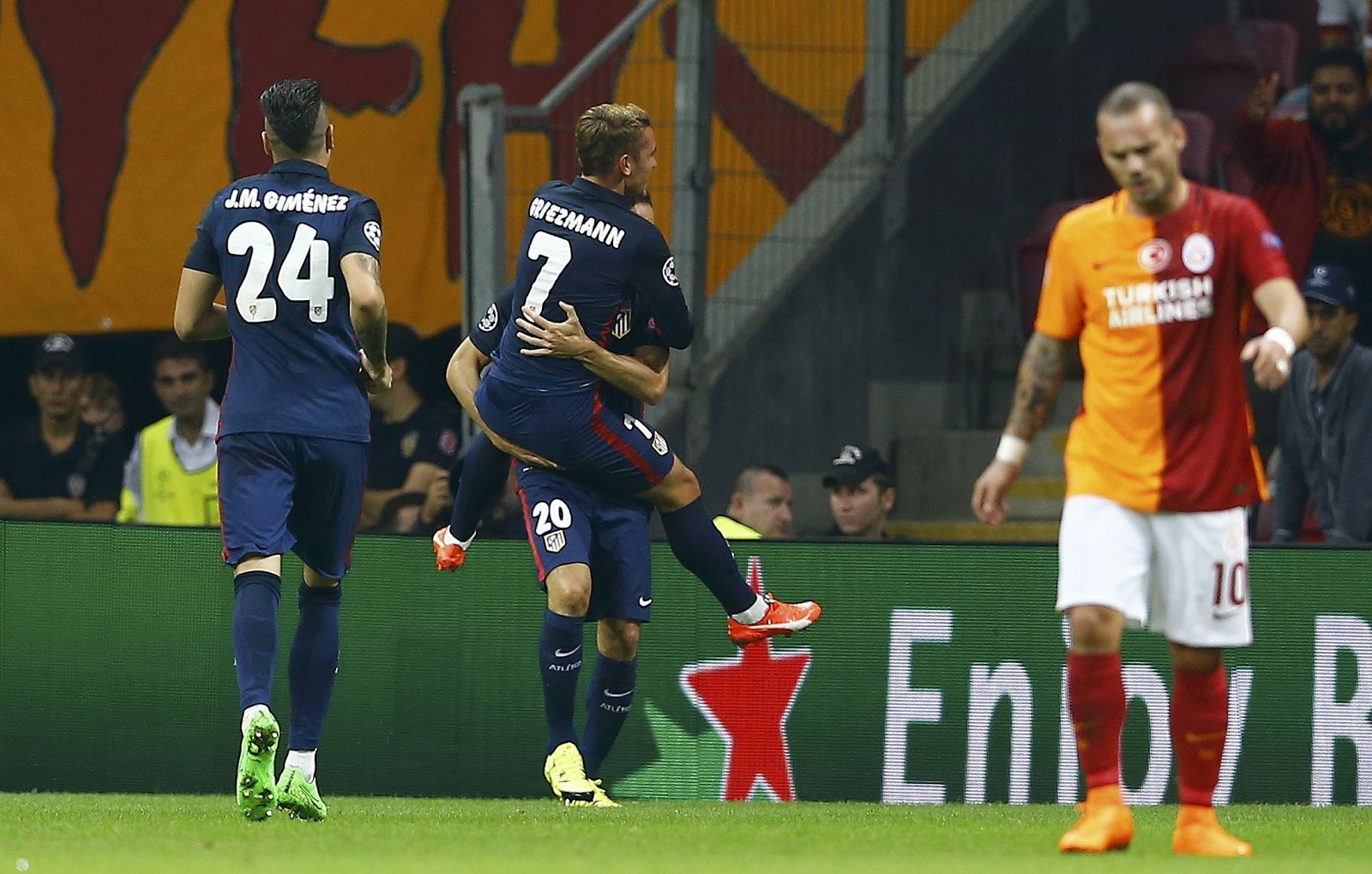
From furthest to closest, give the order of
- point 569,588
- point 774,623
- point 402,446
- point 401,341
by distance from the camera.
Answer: point 401,341 → point 402,446 → point 774,623 → point 569,588

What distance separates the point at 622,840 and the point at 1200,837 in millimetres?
1620

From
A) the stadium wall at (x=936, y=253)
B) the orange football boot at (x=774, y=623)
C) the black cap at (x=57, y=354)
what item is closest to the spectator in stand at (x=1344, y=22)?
the stadium wall at (x=936, y=253)

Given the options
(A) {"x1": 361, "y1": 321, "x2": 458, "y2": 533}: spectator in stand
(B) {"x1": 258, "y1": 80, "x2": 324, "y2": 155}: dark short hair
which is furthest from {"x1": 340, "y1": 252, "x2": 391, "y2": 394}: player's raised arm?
(A) {"x1": 361, "y1": 321, "x2": 458, "y2": 533}: spectator in stand

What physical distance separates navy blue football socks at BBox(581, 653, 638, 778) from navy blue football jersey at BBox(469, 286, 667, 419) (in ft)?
3.08

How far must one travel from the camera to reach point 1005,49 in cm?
1410

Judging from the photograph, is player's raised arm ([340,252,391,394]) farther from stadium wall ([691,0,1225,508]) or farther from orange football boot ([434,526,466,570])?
stadium wall ([691,0,1225,508])

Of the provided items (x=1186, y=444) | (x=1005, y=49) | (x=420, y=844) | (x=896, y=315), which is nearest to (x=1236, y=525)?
(x=1186, y=444)

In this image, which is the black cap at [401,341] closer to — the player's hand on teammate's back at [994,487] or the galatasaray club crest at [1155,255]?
the player's hand on teammate's back at [994,487]

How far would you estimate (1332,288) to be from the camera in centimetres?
1083

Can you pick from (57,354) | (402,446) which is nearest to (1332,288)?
(402,446)

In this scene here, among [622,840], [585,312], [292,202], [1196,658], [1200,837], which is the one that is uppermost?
[292,202]

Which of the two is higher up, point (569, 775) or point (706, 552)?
point (706, 552)

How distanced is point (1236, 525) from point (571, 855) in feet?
6.58

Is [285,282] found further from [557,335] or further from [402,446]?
[402,446]
